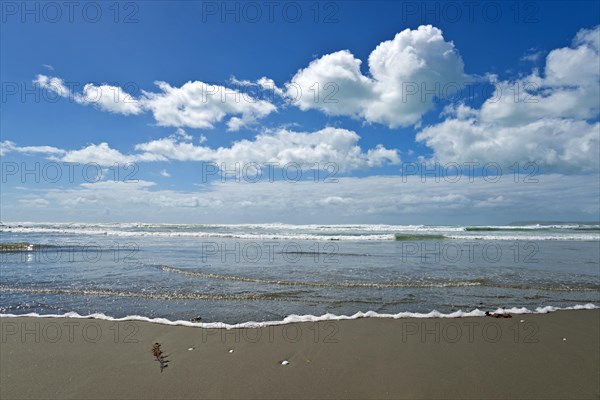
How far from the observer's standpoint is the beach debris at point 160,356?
188 inches

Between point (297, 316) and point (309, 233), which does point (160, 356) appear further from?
point (309, 233)

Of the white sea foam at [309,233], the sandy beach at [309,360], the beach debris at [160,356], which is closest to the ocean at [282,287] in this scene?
the sandy beach at [309,360]

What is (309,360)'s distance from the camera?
194 inches

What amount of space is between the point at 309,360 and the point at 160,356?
2.16 m

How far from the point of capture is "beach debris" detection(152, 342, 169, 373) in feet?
15.6

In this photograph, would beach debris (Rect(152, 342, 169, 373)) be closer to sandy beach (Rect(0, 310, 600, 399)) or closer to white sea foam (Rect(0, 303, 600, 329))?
sandy beach (Rect(0, 310, 600, 399))

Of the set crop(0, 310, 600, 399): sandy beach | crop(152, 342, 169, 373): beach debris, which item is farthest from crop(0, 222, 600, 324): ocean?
crop(152, 342, 169, 373): beach debris

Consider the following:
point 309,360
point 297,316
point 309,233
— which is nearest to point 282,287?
point 297,316

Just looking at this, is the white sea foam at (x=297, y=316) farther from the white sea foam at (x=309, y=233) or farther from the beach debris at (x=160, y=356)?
the white sea foam at (x=309, y=233)

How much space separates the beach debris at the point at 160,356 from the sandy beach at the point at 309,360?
46 mm

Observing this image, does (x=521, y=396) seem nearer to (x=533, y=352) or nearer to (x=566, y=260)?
(x=533, y=352)

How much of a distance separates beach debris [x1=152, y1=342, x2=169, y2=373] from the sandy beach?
46 millimetres

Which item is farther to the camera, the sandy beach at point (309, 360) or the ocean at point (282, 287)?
the ocean at point (282, 287)

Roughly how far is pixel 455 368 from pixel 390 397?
1290 millimetres
